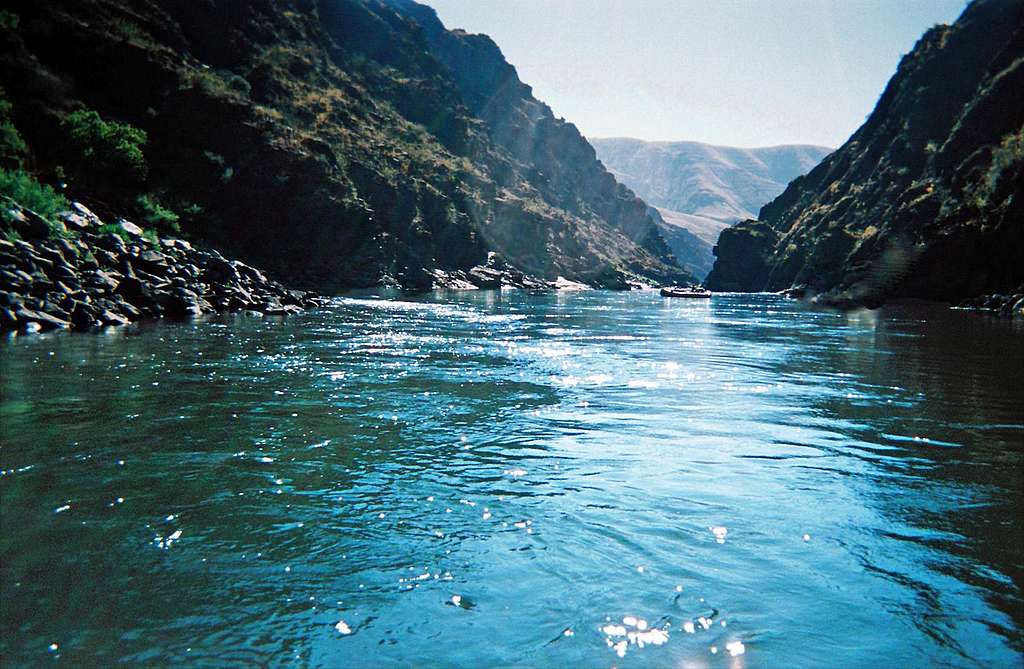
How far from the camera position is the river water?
5547 mm

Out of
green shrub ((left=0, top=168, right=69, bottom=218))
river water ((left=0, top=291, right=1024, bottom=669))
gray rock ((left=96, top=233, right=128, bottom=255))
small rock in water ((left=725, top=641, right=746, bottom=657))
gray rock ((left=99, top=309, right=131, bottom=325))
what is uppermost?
green shrub ((left=0, top=168, right=69, bottom=218))

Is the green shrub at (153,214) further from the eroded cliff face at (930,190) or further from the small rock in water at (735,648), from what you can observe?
the eroded cliff face at (930,190)

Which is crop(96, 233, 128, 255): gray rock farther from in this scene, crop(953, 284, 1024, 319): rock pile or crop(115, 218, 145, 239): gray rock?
crop(953, 284, 1024, 319): rock pile

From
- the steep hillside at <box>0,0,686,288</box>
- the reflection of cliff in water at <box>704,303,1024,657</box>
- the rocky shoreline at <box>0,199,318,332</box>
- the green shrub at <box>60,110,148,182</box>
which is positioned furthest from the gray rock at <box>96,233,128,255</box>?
the reflection of cliff in water at <box>704,303,1024,657</box>

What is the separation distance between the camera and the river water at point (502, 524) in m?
5.55

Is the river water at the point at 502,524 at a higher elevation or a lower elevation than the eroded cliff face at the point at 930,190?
lower

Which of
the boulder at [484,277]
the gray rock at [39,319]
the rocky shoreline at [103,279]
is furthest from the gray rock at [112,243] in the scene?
the boulder at [484,277]

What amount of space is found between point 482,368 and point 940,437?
49.0 feet

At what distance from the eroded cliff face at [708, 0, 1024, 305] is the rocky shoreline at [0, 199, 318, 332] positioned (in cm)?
7474

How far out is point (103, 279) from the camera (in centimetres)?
3719

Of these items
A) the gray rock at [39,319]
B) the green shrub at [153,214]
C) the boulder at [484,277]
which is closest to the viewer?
the gray rock at [39,319]

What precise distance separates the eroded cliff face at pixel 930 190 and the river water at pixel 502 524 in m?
68.7

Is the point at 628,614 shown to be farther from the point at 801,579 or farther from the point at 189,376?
the point at 189,376

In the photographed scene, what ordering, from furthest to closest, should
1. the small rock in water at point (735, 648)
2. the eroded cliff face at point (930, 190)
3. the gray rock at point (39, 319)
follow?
the eroded cliff face at point (930, 190), the gray rock at point (39, 319), the small rock in water at point (735, 648)
